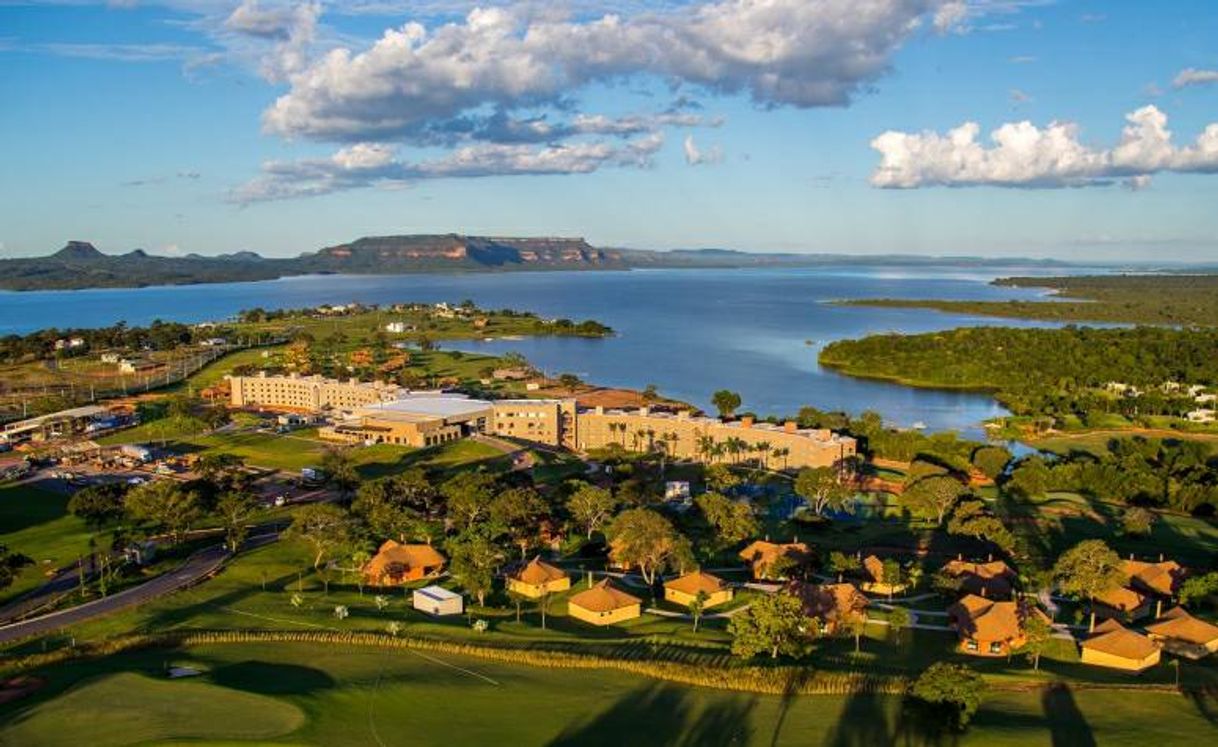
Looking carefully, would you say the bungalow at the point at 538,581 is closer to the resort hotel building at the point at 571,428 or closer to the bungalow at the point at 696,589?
the bungalow at the point at 696,589

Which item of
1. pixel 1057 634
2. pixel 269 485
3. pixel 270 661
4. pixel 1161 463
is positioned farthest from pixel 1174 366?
pixel 270 661

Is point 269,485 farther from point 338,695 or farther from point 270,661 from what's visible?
point 338,695

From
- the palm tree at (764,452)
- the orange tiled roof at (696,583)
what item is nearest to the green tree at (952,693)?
the orange tiled roof at (696,583)

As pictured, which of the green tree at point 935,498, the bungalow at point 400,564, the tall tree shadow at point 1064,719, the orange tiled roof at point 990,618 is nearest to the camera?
the tall tree shadow at point 1064,719

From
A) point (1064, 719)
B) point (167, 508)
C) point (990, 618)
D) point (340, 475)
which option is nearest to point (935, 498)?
point (990, 618)

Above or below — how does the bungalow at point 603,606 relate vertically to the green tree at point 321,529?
below

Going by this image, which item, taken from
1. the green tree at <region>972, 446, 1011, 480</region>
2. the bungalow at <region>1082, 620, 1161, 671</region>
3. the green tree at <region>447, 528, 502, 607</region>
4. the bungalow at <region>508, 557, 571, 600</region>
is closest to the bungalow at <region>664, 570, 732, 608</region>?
the bungalow at <region>508, 557, 571, 600</region>
